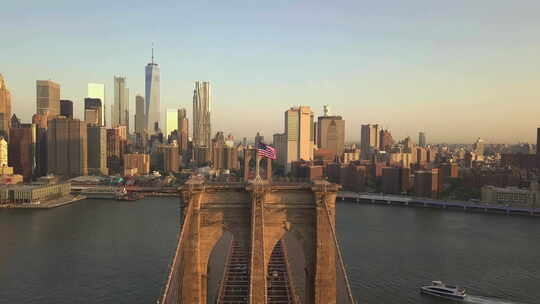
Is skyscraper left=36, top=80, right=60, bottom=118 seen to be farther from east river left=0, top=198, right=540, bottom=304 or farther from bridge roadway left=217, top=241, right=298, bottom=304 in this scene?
bridge roadway left=217, top=241, right=298, bottom=304

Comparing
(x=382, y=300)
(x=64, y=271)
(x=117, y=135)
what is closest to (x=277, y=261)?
(x=382, y=300)

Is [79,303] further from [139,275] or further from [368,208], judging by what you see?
[368,208]

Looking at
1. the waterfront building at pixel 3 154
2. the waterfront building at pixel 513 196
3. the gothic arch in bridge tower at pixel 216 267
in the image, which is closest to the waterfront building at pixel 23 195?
the waterfront building at pixel 3 154

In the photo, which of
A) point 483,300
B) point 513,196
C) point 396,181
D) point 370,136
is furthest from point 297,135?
point 483,300

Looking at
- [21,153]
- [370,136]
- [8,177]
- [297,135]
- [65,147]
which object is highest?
[370,136]

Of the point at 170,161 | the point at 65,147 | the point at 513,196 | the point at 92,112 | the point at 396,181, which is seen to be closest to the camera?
A: the point at 513,196

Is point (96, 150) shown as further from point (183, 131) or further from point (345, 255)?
point (345, 255)

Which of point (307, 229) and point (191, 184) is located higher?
point (191, 184)
